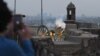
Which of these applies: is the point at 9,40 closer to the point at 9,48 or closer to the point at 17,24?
the point at 9,48

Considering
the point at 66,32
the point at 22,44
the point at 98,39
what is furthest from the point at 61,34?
the point at 22,44

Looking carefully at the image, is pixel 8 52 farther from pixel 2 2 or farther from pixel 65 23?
pixel 65 23

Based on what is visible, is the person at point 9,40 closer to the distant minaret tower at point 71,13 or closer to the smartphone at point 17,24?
the smartphone at point 17,24

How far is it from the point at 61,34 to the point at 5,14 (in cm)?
1856

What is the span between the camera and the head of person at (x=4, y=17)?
310 centimetres

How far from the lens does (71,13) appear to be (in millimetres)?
23531

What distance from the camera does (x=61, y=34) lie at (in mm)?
21656

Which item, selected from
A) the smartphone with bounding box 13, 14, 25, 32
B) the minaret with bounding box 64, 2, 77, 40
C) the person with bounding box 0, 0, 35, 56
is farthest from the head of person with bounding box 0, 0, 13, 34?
the minaret with bounding box 64, 2, 77, 40

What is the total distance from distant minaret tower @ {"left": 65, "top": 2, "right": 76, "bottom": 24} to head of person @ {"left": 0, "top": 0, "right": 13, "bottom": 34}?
19.9 meters

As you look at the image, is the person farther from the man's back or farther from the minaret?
the minaret

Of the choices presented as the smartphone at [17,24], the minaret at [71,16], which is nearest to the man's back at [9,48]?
the smartphone at [17,24]

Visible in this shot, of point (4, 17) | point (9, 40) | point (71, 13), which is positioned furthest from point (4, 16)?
point (71, 13)

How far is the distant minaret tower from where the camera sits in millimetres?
23219

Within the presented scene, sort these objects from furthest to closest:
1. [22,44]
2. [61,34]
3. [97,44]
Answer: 1. [61,34]
2. [97,44]
3. [22,44]
